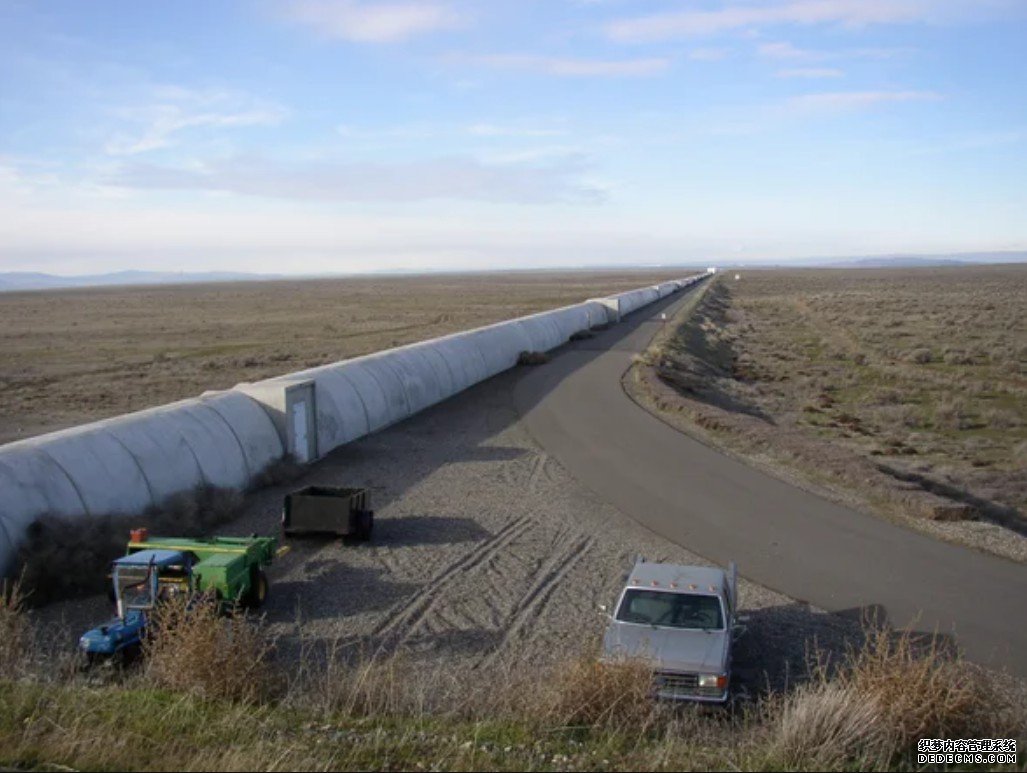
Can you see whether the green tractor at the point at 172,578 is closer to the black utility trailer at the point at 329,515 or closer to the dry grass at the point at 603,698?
the black utility trailer at the point at 329,515

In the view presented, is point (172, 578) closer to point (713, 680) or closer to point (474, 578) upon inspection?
point (474, 578)

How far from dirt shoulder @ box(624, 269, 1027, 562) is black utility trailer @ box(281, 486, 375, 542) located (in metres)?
9.13

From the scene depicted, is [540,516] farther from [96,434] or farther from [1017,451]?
[1017,451]

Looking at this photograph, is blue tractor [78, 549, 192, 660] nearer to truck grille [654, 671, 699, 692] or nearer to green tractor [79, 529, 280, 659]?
green tractor [79, 529, 280, 659]

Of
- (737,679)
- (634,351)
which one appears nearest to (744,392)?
(634,351)

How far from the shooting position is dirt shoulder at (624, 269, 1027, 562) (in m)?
20.0

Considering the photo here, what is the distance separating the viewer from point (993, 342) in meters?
55.4

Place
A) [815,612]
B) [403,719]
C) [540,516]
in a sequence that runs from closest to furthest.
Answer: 1. [403,719]
2. [815,612]
3. [540,516]

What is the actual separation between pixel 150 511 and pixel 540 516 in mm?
6621

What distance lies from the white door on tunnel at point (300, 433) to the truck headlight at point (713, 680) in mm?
13478

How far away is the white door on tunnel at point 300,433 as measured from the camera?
22047mm

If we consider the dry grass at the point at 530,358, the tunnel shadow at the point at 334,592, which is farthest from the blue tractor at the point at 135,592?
the dry grass at the point at 530,358

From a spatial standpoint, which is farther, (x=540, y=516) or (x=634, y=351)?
(x=634, y=351)

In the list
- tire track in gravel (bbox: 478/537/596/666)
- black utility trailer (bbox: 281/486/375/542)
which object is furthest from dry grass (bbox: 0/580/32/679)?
black utility trailer (bbox: 281/486/375/542)
